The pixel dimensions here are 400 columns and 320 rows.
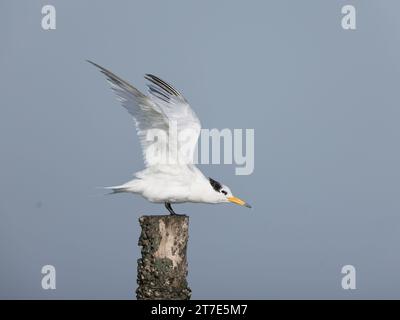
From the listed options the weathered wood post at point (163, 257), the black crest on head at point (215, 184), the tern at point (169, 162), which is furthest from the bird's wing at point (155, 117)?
the weathered wood post at point (163, 257)

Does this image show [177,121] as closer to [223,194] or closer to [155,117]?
[155,117]

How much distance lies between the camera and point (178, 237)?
8.20 metres

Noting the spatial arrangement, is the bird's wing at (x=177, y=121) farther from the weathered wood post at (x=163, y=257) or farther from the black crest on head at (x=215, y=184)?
the weathered wood post at (x=163, y=257)

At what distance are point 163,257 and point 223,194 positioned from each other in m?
1.45

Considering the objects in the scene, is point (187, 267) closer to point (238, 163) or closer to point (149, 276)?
point (149, 276)

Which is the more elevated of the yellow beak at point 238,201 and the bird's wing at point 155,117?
the bird's wing at point 155,117

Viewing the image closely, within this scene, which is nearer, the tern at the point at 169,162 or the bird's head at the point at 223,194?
the tern at the point at 169,162

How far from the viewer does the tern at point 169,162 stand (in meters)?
8.78

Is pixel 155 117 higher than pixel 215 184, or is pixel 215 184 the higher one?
pixel 155 117

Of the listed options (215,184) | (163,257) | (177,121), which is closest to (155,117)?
(177,121)

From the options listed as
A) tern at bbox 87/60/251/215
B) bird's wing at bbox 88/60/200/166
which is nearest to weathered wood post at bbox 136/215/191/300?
tern at bbox 87/60/251/215

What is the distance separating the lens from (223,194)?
920 centimetres

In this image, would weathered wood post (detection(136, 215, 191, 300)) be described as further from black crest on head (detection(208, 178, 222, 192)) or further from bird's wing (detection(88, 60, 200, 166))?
bird's wing (detection(88, 60, 200, 166))
